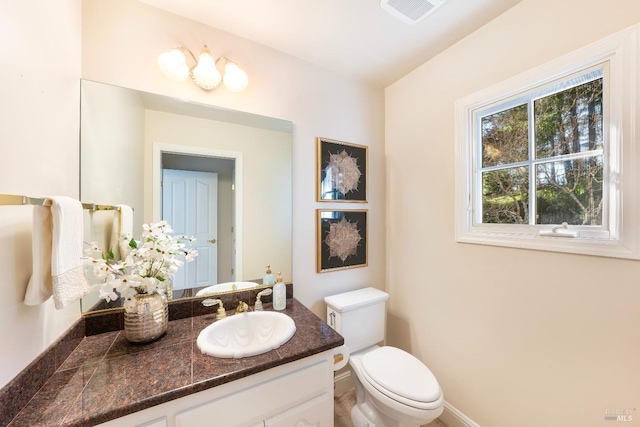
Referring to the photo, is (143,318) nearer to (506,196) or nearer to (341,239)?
(341,239)

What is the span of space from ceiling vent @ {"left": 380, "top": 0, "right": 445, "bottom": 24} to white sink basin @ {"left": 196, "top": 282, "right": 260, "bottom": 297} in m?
1.68

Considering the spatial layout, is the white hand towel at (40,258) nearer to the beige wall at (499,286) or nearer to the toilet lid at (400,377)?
the toilet lid at (400,377)

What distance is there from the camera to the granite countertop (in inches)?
25.4

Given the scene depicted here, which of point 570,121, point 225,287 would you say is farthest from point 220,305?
point 570,121

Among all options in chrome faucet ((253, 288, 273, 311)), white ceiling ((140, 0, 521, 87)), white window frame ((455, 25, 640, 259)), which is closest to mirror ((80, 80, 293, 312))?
chrome faucet ((253, 288, 273, 311))

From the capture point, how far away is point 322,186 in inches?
65.4

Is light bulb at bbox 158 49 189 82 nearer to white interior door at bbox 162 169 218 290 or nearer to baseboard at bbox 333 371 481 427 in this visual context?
white interior door at bbox 162 169 218 290

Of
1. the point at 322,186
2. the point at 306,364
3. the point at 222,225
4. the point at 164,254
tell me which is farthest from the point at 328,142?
the point at 306,364

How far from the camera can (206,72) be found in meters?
1.25

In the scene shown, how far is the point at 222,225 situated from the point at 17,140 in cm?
83

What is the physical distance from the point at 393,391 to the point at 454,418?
2.30 feet

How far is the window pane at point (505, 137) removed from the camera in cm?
126

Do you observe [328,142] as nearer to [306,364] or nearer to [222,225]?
[222,225]

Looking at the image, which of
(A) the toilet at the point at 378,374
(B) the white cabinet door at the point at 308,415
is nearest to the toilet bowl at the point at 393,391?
(A) the toilet at the point at 378,374
